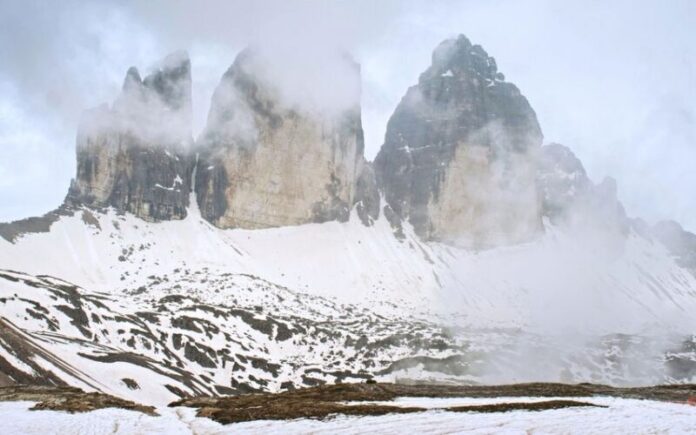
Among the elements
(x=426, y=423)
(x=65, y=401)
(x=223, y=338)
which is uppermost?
(x=426, y=423)

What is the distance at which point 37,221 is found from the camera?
197625mm

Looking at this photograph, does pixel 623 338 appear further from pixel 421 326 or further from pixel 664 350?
pixel 421 326

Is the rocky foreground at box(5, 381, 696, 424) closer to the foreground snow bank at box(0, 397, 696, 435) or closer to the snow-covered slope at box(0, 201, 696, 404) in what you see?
the foreground snow bank at box(0, 397, 696, 435)

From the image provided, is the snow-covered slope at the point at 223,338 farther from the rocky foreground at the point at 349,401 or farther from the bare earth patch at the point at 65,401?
the rocky foreground at the point at 349,401

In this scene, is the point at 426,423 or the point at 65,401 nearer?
the point at 426,423

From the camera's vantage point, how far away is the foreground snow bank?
22.1 metres

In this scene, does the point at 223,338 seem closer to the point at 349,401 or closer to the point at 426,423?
the point at 349,401

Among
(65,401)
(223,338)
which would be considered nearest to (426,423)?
(65,401)

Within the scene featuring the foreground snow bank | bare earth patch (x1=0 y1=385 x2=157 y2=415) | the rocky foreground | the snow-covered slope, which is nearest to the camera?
the foreground snow bank

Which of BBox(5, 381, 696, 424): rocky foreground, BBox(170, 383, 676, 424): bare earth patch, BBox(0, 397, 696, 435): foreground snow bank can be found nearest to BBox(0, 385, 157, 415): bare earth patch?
BBox(5, 381, 696, 424): rocky foreground

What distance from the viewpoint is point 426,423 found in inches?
945

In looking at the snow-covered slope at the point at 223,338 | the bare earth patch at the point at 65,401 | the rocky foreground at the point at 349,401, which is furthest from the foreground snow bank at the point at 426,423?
the snow-covered slope at the point at 223,338

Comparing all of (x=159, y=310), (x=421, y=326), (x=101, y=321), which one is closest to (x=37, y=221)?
(x=159, y=310)

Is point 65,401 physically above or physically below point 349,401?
below
